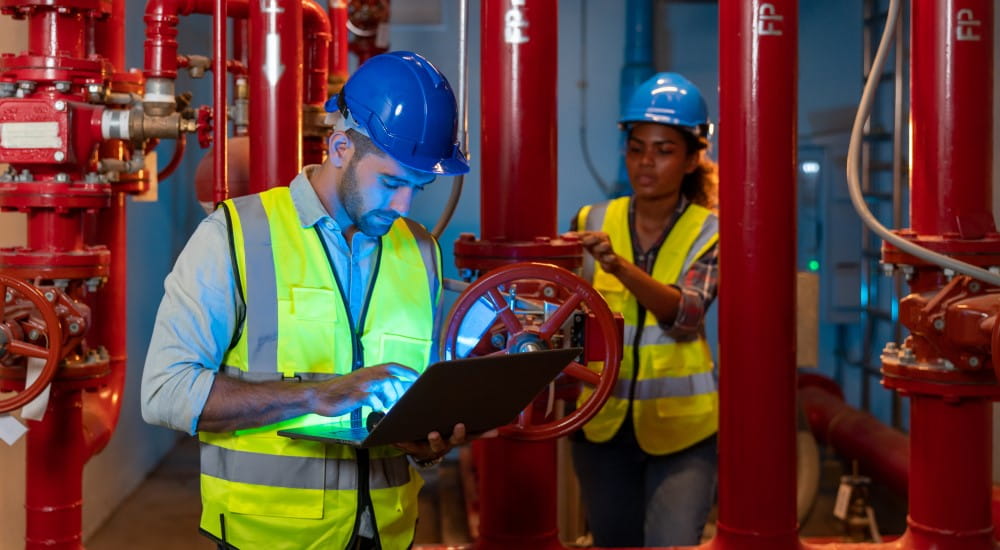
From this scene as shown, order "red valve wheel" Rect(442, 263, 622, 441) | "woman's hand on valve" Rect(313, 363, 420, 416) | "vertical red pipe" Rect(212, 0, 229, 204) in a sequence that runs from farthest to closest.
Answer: "vertical red pipe" Rect(212, 0, 229, 204)
"red valve wheel" Rect(442, 263, 622, 441)
"woman's hand on valve" Rect(313, 363, 420, 416)

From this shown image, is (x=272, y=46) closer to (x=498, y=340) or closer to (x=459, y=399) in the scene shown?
(x=498, y=340)

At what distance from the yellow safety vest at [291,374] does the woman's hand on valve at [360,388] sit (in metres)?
0.10

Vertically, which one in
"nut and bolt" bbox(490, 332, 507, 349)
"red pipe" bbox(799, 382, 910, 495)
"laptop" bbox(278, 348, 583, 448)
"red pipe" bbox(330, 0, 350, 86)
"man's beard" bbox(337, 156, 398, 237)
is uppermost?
"red pipe" bbox(330, 0, 350, 86)

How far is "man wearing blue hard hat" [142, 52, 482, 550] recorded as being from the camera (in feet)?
5.55

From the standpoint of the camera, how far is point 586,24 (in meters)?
5.75

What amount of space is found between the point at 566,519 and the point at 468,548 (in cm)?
171

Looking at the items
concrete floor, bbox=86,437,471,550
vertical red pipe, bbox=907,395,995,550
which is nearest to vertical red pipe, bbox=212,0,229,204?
vertical red pipe, bbox=907,395,995,550

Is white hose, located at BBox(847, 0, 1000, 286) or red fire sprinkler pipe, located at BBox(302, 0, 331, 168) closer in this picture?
white hose, located at BBox(847, 0, 1000, 286)

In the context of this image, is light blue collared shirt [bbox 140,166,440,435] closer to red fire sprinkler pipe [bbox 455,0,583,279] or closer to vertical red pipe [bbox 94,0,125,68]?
red fire sprinkler pipe [bbox 455,0,583,279]

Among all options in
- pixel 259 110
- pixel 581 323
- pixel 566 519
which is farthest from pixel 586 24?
pixel 581 323

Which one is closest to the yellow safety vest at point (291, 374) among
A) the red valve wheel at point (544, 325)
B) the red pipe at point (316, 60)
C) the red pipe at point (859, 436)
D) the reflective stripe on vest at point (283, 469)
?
the reflective stripe on vest at point (283, 469)

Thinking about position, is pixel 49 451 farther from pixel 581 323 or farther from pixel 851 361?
pixel 851 361

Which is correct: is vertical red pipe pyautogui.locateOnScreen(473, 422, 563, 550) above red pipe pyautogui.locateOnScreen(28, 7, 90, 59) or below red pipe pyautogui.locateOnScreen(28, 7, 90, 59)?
below

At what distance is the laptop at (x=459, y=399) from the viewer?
4.99 feet
